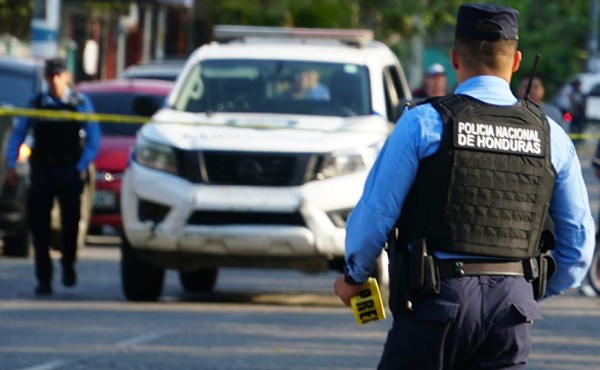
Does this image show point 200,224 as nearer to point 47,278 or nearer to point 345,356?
point 47,278

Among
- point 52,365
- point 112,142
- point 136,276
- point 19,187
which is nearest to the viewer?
point 52,365

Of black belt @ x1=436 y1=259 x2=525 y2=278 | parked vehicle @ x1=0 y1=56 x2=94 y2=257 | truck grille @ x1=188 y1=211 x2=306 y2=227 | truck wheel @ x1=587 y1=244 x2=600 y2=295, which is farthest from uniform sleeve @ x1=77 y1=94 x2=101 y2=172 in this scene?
black belt @ x1=436 y1=259 x2=525 y2=278

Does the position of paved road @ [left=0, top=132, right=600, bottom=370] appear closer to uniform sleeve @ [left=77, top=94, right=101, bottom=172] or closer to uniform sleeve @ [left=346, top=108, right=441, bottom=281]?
uniform sleeve @ [left=77, top=94, right=101, bottom=172]

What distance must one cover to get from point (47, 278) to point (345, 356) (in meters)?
4.40

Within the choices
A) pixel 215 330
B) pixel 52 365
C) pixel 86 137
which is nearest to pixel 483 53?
pixel 52 365

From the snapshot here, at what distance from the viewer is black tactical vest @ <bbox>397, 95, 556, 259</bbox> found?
5.06 meters

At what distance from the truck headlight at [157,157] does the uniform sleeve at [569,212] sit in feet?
24.8

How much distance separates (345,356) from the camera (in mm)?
10148

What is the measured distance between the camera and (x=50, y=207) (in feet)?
46.5

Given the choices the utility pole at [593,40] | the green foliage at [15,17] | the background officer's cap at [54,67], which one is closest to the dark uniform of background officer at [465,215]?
the background officer's cap at [54,67]

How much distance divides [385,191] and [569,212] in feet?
2.13

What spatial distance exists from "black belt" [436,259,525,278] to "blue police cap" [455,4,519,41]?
0.66 metres

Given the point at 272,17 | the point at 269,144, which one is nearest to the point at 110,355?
the point at 269,144

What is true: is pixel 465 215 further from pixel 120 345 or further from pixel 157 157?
pixel 157 157
